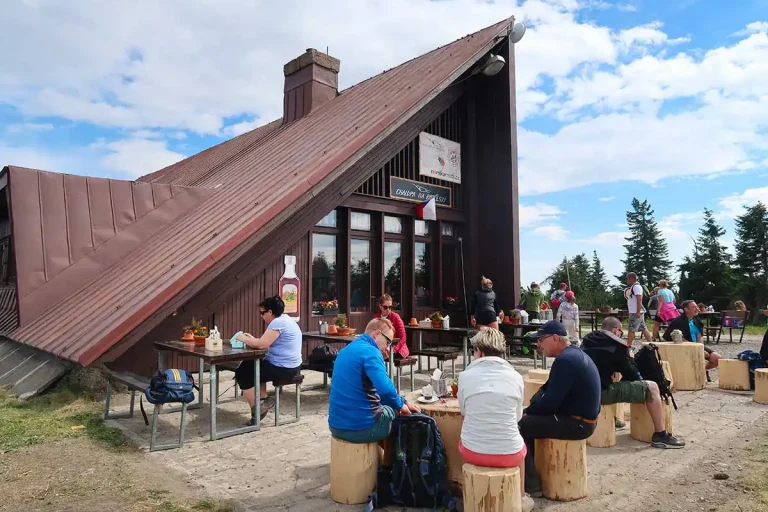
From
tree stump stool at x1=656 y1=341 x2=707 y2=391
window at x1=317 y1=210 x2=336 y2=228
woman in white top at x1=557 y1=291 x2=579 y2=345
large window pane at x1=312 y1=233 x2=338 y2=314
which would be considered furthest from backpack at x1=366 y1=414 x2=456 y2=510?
woman in white top at x1=557 y1=291 x2=579 y2=345

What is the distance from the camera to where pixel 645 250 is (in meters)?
55.0

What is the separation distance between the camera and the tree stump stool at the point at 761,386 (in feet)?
24.2

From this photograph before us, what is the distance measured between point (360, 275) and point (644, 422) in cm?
684

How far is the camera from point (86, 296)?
8.48m

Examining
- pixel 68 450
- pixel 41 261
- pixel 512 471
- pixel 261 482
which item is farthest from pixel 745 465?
pixel 41 261

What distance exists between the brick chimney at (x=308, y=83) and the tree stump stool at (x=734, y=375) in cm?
1135

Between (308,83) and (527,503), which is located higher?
(308,83)

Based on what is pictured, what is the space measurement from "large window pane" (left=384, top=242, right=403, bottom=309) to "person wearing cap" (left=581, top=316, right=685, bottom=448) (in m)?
6.79

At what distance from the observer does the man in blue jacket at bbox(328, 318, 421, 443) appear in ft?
13.5

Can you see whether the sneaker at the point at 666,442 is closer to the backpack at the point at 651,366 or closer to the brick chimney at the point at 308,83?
the backpack at the point at 651,366

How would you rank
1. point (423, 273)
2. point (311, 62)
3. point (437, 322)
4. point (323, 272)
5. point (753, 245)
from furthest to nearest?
point (753, 245), point (311, 62), point (423, 273), point (323, 272), point (437, 322)

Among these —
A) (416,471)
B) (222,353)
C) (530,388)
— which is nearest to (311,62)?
(222,353)

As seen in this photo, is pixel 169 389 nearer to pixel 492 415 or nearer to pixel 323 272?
pixel 492 415

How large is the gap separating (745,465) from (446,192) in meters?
9.18
